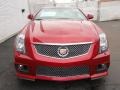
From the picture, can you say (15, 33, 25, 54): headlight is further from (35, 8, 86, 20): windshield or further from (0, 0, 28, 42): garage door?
(0, 0, 28, 42): garage door

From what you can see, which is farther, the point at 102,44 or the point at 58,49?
the point at 102,44

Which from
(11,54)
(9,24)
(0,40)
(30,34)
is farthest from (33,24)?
(9,24)

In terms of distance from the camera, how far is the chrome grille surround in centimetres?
490

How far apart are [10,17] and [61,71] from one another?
24.0 ft

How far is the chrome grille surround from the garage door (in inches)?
219

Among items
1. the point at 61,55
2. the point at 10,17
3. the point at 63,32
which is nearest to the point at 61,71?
the point at 61,55

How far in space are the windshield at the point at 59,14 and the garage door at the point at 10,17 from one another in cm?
353

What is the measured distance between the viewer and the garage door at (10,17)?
10.6m

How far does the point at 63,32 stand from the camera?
525cm

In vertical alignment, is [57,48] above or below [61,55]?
above

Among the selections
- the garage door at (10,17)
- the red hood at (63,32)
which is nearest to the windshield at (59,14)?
the red hood at (63,32)

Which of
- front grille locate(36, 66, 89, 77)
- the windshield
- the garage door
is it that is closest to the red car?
front grille locate(36, 66, 89, 77)

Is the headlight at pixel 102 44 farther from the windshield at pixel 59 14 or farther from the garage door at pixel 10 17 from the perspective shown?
the garage door at pixel 10 17

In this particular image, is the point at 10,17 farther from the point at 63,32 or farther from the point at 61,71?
the point at 61,71
